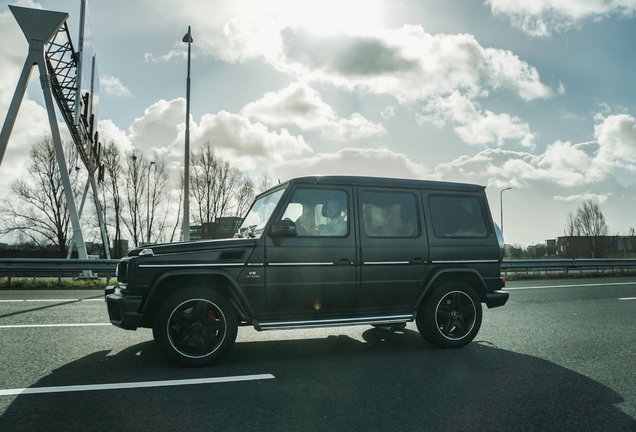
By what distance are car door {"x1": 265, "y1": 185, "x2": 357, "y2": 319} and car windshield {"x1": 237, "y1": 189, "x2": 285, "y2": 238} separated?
272 mm

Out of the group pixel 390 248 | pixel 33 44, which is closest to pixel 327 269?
pixel 390 248

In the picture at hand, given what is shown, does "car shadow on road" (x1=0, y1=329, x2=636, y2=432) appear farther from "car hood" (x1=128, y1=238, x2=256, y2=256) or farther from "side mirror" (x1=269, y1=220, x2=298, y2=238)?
"side mirror" (x1=269, y1=220, x2=298, y2=238)

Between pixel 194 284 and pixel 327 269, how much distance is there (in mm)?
1481

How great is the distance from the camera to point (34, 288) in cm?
1362

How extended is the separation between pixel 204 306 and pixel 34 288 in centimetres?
1117

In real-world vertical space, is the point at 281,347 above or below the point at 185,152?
below

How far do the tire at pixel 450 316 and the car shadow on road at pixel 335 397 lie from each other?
0.39 metres

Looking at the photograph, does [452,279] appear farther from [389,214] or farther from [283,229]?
[283,229]

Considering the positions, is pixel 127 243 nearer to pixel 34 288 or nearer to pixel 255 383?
pixel 34 288

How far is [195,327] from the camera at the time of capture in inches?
193

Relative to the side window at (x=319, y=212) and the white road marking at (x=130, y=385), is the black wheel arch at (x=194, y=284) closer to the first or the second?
the white road marking at (x=130, y=385)

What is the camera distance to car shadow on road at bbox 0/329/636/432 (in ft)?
10.8

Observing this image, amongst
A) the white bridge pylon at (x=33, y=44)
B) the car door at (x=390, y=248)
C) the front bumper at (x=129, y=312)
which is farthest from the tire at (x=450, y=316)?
the white bridge pylon at (x=33, y=44)

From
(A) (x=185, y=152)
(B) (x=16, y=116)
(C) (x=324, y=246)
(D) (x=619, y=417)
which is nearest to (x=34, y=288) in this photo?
(B) (x=16, y=116)
